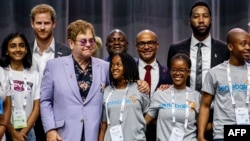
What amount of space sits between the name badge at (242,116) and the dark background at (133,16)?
195cm

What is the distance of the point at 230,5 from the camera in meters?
5.20

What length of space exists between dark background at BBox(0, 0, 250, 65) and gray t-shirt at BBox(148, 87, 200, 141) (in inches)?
Result: 69.0

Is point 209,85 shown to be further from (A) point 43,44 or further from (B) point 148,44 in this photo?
(A) point 43,44

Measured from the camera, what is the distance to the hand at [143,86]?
11.2 feet

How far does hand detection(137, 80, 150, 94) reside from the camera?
3.40 meters

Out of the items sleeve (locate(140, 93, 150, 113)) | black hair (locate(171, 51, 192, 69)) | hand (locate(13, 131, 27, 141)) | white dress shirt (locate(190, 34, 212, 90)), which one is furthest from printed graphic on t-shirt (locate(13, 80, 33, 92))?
white dress shirt (locate(190, 34, 212, 90))

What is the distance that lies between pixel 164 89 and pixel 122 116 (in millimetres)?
383

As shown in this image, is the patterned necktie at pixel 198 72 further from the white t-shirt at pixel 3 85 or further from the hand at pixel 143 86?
the white t-shirt at pixel 3 85

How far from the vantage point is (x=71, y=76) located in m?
3.37

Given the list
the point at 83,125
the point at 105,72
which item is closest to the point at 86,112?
the point at 83,125

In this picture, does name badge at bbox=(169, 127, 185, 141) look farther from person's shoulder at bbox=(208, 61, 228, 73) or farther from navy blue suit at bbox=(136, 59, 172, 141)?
person's shoulder at bbox=(208, 61, 228, 73)

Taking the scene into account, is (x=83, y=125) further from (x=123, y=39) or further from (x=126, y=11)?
→ (x=126, y=11)

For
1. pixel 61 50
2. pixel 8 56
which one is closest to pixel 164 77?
pixel 61 50

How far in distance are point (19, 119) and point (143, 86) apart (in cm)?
88
